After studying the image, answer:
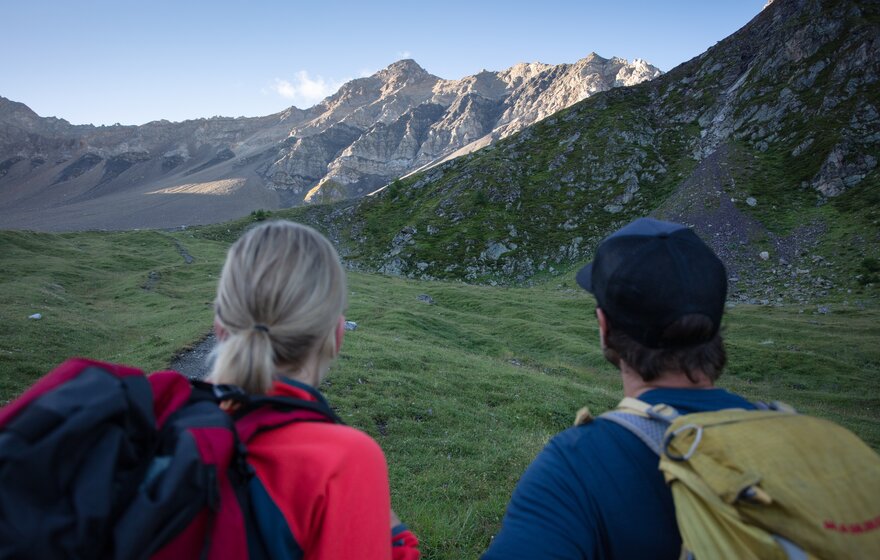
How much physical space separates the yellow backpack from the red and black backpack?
83.6 inches

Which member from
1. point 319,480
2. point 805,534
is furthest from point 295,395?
point 805,534

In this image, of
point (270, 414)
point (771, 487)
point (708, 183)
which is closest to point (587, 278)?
point (771, 487)

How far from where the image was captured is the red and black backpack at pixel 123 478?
1.76 metres

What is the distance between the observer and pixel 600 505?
2670mm

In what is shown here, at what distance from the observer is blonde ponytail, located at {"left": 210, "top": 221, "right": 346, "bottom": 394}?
278cm

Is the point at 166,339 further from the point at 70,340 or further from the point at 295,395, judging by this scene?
the point at 295,395

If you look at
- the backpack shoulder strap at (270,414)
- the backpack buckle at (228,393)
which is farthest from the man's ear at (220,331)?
the backpack shoulder strap at (270,414)

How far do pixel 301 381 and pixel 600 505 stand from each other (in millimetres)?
2052

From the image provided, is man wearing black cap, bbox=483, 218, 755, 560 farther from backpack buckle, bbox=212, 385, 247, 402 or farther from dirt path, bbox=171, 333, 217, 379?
dirt path, bbox=171, 333, 217, 379

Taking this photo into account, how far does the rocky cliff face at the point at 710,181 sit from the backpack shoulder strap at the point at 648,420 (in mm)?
54747

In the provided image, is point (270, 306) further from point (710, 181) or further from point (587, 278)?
point (710, 181)

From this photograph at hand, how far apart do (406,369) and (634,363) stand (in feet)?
54.0

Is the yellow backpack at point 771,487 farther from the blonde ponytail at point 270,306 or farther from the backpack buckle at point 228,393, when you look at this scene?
the backpack buckle at point 228,393

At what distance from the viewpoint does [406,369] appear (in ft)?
62.3
